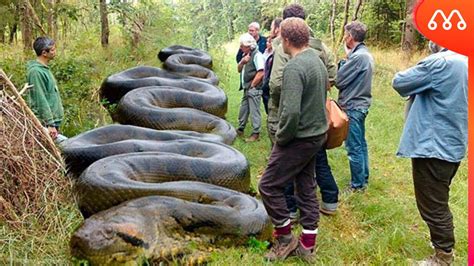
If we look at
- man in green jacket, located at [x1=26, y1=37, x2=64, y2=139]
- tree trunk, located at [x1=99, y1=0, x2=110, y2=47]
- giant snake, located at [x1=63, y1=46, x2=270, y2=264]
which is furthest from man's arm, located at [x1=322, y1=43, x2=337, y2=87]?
tree trunk, located at [x1=99, y1=0, x2=110, y2=47]

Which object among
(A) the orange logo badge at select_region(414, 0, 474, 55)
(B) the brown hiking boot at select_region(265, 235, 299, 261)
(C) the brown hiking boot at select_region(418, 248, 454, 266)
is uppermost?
(A) the orange logo badge at select_region(414, 0, 474, 55)

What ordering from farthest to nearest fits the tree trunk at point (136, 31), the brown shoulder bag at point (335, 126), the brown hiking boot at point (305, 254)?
the tree trunk at point (136, 31) < the brown shoulder bag at point (335, 126) < the brown hiking boot at point (305, 254)

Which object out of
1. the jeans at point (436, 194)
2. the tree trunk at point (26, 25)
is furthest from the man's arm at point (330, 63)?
the tree trunk at point (26, 25)

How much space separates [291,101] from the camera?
11.8ft

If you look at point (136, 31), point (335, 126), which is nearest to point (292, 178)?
point (335, 126)

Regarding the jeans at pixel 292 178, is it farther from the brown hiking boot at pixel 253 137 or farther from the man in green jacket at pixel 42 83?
the brown hiking boot at pixel 253 137

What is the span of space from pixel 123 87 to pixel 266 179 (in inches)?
206

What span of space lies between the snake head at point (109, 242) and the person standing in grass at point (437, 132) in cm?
206

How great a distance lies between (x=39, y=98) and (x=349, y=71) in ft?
10.7

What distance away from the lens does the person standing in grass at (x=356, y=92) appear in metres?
5.36

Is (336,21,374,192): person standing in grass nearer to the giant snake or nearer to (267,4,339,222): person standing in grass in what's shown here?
(267,4,339,222): person standing in grass

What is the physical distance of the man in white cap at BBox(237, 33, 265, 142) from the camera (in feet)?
24.5

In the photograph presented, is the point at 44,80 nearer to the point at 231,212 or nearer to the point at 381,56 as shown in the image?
the point at 231,212

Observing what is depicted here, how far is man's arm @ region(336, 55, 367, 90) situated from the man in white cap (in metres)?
2.07
